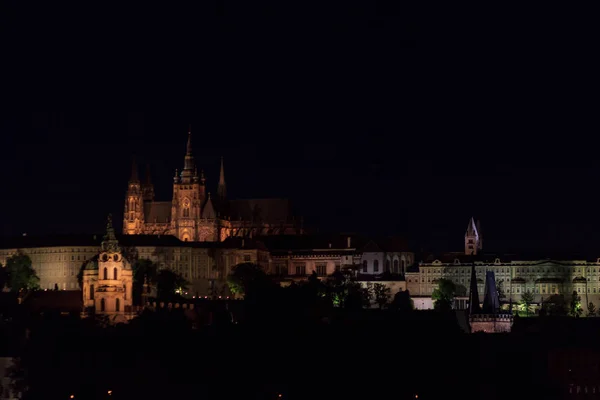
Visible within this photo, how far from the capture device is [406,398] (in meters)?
100

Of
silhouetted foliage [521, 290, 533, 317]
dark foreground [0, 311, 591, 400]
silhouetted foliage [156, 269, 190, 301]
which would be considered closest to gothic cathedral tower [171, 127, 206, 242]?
silhouetted foliage [156, 269, 190, 301]

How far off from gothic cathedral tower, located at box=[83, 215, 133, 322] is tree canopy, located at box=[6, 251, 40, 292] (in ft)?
74.9

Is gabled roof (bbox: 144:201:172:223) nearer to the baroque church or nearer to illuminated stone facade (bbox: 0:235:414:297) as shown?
the baroque church

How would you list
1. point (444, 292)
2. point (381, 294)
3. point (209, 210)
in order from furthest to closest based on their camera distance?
point (209, 210) → point (444, 292) → point (381, 294)

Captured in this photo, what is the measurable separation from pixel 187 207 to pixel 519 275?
26.8 metres

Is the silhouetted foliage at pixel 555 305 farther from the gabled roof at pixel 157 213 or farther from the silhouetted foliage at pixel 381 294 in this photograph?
the gabled roof at pixel 157 213

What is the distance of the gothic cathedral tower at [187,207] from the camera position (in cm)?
19475

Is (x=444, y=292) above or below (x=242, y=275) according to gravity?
below

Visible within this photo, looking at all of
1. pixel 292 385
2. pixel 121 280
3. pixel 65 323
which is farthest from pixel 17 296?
pixel 292 385

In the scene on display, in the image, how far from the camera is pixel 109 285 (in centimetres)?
13912

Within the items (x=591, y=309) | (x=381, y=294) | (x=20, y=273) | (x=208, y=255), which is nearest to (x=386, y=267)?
(x=381, y=294)

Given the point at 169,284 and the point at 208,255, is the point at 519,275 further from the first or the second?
the point at 169,284

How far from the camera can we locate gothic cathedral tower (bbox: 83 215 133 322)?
138500mm

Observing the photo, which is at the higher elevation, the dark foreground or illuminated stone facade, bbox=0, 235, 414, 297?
illuminated stone facade, bbox=0, 235, 414, 297
